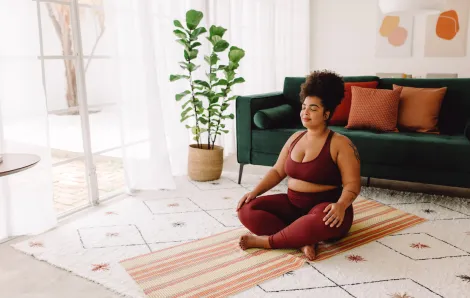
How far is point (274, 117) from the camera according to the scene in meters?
3.30

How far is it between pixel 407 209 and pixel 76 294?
2.01m

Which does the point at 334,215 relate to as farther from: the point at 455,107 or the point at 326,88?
the point at 455,107

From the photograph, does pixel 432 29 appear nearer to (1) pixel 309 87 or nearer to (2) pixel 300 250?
(1) pixel 309 87

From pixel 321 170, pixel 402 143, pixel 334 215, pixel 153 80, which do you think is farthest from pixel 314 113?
pixel 153 80

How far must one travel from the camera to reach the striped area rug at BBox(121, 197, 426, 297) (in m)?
1.84

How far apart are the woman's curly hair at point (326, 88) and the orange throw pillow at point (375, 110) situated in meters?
1.08

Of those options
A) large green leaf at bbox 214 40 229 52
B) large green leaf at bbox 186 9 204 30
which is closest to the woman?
large green leaf at bbox 214 40 229 52

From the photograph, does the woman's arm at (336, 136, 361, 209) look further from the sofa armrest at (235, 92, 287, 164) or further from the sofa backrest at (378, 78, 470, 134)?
the sofa backrest at (378, 78, 470, 134)

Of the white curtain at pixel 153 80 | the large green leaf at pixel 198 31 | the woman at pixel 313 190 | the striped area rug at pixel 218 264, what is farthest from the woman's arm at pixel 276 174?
the large green leaf at pixel 198 31

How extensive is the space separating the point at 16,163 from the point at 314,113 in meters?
1.33

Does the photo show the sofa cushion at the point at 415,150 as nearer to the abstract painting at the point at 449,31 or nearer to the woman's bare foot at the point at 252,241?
the woman's bare foot at the point at 252,241

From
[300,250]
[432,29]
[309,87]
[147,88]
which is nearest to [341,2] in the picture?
[432,29]

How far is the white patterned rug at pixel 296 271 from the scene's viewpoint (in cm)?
183

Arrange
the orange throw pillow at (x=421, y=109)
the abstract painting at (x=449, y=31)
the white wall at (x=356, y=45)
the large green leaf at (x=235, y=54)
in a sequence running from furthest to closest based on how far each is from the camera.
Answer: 1. the white wall at (x=356, y=45)
2. the abstract painting at (x=449, y=31)
3. the large green leaf at (x=235, y=54)
4. the orange throw pillow at (x=421, y=109)
